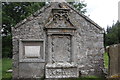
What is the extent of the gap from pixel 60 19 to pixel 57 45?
1.43m

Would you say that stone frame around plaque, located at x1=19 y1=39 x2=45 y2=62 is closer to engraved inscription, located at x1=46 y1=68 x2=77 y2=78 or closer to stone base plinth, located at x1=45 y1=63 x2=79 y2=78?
stone base plinth, located at x1=45 y1=63 x2=79 y2=78

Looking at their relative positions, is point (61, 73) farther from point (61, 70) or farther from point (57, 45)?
point (57, 45)

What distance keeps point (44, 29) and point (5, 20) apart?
13.3 metres

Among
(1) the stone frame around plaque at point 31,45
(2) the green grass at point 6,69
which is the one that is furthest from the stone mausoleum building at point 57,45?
(2) the green grass at point 6,69

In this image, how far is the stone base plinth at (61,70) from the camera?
1221cm

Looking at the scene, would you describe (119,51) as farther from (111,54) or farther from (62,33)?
(62,33)

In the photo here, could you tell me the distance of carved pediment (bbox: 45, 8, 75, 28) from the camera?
40.9ft

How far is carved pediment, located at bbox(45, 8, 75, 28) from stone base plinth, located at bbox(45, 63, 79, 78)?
2.11 m

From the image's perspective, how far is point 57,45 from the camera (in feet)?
40.9

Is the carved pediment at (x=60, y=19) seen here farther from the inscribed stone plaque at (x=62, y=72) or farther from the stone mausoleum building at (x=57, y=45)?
the inscribed stone plaque at (x=62, y=72)

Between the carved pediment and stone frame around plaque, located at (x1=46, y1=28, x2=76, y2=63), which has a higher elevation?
the carved pediment

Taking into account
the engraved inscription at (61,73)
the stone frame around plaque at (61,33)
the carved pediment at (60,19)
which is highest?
the carved pediment at (60,19)

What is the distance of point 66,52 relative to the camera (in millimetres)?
12539

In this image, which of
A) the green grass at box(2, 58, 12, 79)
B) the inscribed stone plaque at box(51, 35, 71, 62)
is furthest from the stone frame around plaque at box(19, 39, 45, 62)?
the green grass at box(2, 58, 12, 79)
